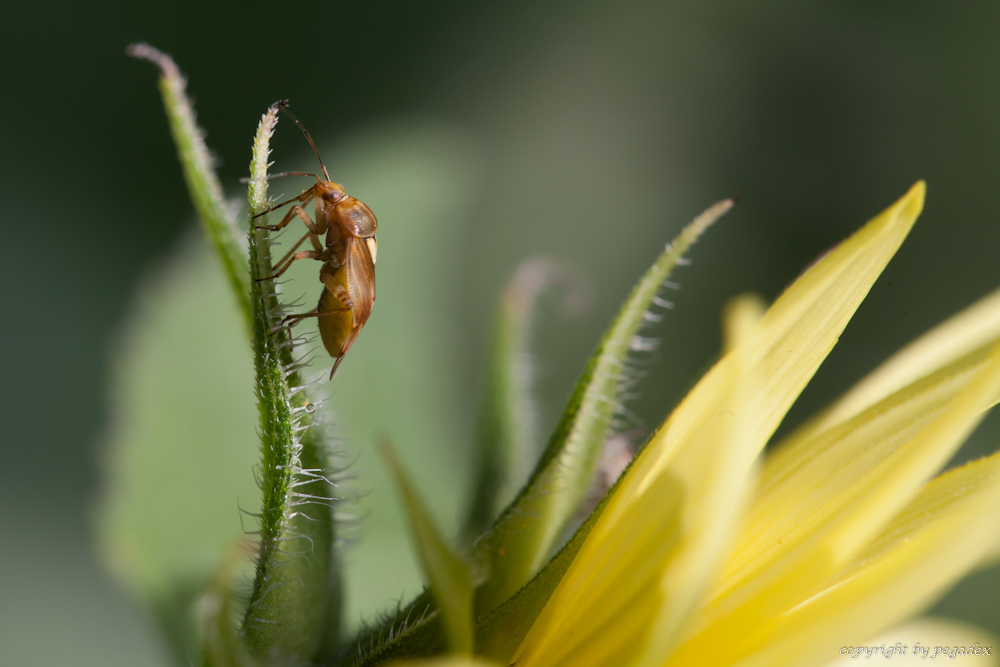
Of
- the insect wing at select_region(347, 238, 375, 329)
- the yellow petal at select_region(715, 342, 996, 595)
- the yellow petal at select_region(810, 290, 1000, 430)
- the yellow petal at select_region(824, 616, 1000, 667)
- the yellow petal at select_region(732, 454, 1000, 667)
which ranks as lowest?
the yellow petal at select_region(824, 616, 1000, 667)

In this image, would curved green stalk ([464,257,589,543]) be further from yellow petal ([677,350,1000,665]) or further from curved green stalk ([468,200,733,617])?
yellow petal ([677,350,1000,665])

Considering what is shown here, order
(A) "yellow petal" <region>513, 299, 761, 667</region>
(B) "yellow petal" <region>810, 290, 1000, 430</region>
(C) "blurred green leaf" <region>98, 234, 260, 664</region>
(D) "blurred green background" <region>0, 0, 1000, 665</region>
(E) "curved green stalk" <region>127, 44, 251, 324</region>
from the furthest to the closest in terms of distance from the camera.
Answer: (D) "blurred green background" <region>0, 0, 1000, 665</region> < (C) "blurred green leaf" <region>98, 234, 260, 664</region> < (B) "yellow petal" <region>810, 290, 1000, 430</region> < (E) "curved green stalk" <region>127, 44, 251, 324</region> < (A) "yellow petal" <region>513, 299, 761, 667</region>

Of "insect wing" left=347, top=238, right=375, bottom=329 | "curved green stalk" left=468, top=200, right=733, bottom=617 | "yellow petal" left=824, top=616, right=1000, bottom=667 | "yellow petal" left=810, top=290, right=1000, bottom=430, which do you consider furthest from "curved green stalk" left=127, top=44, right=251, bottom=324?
"yellow petal" left=824, top=616, right=1000, bottom=667

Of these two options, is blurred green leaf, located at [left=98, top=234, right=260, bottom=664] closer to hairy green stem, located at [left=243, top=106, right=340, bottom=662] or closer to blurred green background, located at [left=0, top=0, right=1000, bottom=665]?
blurred green background, located at [left=0, top=0, right=1000, bottom=665]

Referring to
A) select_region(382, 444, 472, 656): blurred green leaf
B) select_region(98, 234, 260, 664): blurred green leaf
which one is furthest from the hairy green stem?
select_region(98, 234, 260, 664): blurred green leaf

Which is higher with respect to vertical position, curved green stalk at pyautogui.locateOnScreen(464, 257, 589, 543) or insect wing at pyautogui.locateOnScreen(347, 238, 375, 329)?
insect wing at pyautogui.locateOnScreen(347, 238, 375, 329)

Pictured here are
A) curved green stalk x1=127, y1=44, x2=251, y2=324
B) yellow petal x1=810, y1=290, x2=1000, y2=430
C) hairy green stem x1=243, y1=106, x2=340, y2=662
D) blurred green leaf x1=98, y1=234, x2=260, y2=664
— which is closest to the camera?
hairy green stem x1=243, y1=106, x2=340, y2=662

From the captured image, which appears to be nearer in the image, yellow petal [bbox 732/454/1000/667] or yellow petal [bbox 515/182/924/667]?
yellow petal [bbox 732/454/1000/667]

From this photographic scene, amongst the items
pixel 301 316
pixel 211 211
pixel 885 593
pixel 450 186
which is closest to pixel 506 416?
pixel 301 316
